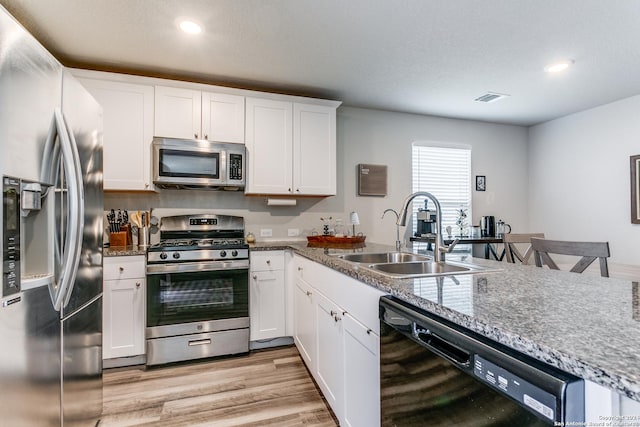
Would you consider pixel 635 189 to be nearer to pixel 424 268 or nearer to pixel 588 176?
pixel 588 176

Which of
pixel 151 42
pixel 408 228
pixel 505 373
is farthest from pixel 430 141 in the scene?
pixel 505 373

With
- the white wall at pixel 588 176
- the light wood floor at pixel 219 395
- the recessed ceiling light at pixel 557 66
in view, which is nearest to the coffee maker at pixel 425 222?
the white wall at pixel 588 176

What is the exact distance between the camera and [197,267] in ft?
8.43

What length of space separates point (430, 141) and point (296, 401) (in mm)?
3260

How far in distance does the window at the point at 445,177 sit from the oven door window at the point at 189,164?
2387mm

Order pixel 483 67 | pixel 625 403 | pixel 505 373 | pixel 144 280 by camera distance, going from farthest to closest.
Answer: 1. pixel 483 67
2. pixel 144 280
3. pixel 505 373
4. pixel 625 403

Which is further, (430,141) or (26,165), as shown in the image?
(430,141)

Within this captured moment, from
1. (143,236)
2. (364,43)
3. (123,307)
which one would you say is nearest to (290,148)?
(364,43)

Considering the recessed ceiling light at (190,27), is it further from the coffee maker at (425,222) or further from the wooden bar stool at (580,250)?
the coffee maker at (425,222)

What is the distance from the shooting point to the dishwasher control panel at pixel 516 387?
1.92 feet

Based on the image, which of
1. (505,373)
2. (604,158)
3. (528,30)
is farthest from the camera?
(604,158)

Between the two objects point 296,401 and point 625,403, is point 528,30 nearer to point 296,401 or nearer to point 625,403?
point 625,403

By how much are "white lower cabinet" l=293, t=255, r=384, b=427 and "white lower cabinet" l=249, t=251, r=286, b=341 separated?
48 centimetres

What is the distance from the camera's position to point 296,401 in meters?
2.05
